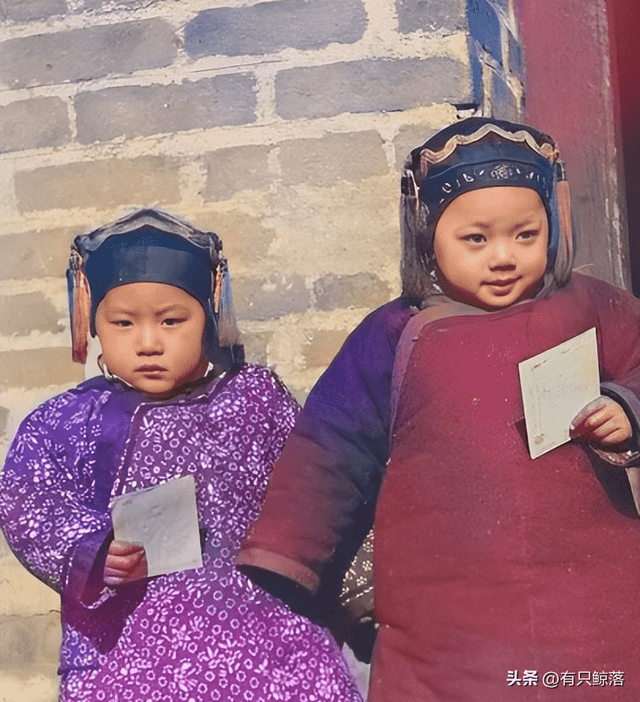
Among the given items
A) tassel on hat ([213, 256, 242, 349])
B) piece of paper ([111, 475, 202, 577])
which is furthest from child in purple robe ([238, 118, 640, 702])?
A: tassel on hat ([213, 256, 242, 349])

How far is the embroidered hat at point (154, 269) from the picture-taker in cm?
211

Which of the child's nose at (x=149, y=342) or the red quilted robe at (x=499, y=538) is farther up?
the child's nose at (x=149, y=342)

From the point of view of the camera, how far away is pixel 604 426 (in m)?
1.94

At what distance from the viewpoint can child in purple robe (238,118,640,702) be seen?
6.15 feet

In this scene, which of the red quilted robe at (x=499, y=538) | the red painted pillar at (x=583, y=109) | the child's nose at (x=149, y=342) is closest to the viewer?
the red quilted robe at (x=499, y=538)

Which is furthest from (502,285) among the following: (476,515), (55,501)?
(55,501)

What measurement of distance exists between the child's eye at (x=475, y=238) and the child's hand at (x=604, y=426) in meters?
0.34

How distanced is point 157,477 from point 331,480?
1.02 ft

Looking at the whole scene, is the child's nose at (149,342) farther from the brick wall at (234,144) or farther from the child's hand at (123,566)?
the child's hand at (123,566)

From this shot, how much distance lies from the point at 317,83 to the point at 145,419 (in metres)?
0.72

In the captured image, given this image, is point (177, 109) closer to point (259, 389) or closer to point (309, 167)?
point (309, 167)

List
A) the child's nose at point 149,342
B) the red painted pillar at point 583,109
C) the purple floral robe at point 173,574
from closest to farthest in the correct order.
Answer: the purple floral robe at point 173,574, the child's nose at point 149,342, the red painted pillar at point 583,109

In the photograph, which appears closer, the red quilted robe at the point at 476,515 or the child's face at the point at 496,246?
the red quilted robe at the point at 476,515

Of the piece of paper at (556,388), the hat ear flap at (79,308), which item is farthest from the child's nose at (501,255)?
the hat ear flap at (79,308)
